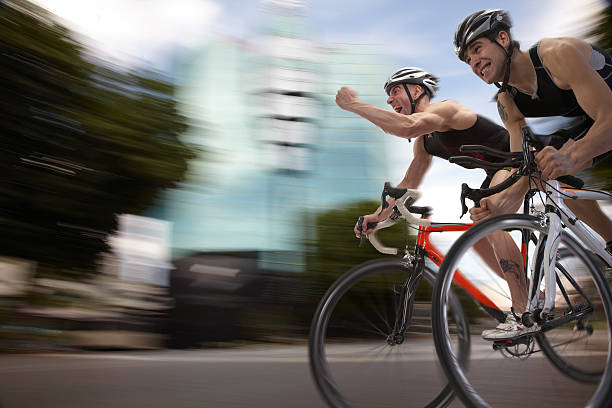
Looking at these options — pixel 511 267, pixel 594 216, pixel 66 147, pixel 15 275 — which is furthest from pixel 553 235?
pixel 15 275

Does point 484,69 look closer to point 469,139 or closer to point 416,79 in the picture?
point 416,79

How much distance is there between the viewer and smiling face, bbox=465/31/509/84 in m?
2.30

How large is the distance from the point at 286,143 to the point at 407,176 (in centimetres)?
729

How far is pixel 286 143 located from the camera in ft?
32.7

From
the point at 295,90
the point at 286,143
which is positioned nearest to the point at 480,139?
the point at 286,143

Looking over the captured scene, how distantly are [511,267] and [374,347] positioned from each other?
75cm

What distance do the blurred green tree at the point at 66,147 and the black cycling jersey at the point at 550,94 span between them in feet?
22.6

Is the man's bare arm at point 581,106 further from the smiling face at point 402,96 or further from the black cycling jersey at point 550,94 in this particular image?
the smiling face at point 402,96

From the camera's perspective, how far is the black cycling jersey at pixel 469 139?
2711 mm

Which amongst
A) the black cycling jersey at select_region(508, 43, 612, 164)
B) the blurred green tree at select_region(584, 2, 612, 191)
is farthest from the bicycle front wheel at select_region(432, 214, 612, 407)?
the blurred green tree at select_region(584, 2, 612, 191)

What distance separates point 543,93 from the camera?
2301mm

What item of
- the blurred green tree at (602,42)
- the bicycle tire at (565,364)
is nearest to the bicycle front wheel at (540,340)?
the bicycle tire at (565,364)

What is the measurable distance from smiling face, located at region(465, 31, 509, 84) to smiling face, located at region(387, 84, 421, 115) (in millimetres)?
348

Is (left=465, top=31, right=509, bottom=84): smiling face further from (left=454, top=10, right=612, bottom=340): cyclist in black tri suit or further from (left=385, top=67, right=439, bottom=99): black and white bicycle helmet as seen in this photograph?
(left=385, top=67, right=439, bottom=99): black and white bicycle helmet
